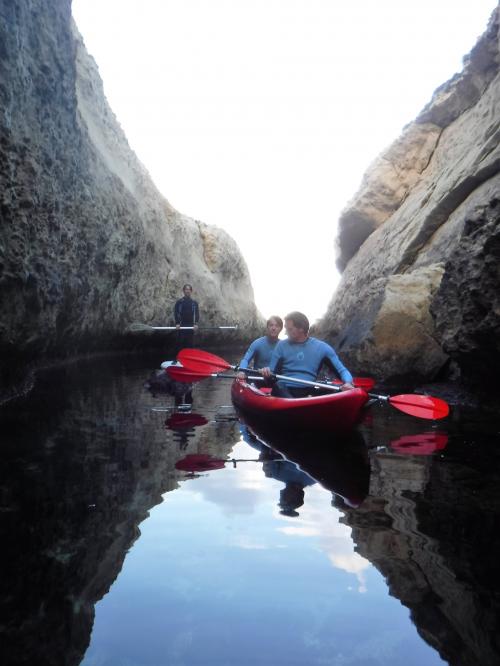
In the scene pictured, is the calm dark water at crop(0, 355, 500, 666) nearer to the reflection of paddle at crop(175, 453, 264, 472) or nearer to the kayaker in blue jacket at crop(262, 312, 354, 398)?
the reflection of paddle at crop(175, 453, 264, 472)

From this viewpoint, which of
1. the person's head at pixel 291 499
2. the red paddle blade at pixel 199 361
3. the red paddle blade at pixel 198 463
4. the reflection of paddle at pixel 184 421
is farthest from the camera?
the red paddle blade at pixel 199 361

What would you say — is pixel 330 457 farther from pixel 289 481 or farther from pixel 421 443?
pixel 421 443

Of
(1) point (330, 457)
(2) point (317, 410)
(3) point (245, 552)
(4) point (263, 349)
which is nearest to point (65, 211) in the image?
(4) point (263, 349)

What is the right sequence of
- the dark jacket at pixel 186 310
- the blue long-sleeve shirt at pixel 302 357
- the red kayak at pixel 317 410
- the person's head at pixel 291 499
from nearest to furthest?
the person's head at pixel 291 499
the red kayak at pixel 317 410
the blue long-sleeve shirt at pixel 302 357
the dark jacket at pixel 186 310

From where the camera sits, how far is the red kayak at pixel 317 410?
182 inches

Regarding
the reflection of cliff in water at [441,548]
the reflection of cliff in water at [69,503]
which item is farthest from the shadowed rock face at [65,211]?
the reflection of cliff in water at [441,548]

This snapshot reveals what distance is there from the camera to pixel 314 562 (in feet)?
8.04

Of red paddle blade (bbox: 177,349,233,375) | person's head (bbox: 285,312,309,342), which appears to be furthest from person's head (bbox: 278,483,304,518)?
red paddle blade (bbox: 177,349,233,375)

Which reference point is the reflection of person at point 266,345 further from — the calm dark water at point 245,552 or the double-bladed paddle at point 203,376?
the calm dark water at point 245,552

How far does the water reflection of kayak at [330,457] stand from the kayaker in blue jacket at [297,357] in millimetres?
606

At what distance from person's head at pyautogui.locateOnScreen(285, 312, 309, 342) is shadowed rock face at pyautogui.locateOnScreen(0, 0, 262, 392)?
274 centimetres

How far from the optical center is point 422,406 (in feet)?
17.0

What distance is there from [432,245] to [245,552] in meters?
10.6

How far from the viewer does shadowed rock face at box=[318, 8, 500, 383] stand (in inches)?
259
